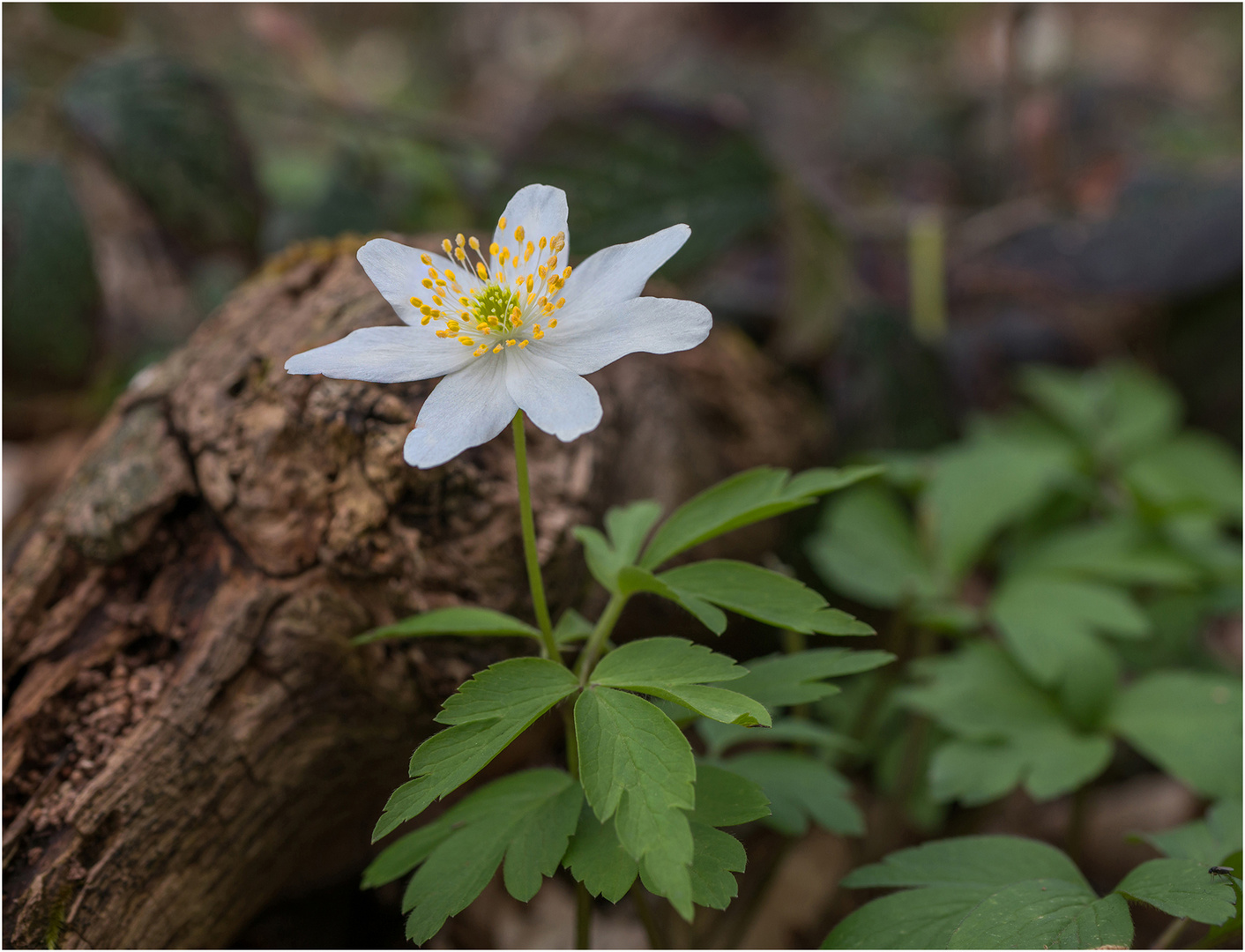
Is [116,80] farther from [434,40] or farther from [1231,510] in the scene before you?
[434,40]

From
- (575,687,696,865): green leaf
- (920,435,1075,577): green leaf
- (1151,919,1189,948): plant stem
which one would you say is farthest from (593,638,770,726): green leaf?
(920,435,1075,577): green leaf

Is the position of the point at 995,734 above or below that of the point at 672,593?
below

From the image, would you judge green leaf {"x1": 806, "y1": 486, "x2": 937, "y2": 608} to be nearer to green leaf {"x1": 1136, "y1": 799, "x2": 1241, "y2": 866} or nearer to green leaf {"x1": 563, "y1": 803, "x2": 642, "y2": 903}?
green leaf {"x1": 1136, "y1": 799, "x2": 1241, "y2": 866}

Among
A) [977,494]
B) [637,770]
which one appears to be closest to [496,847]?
[637,770]

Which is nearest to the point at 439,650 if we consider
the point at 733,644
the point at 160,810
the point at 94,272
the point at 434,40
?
the point at 160,810

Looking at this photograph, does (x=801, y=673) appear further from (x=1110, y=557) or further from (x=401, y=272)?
(x=1110, y=557)

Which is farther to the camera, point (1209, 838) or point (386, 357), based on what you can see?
point (1209, 838)

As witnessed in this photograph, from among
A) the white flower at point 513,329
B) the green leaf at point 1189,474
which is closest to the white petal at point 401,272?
the white flower at point 513,329
